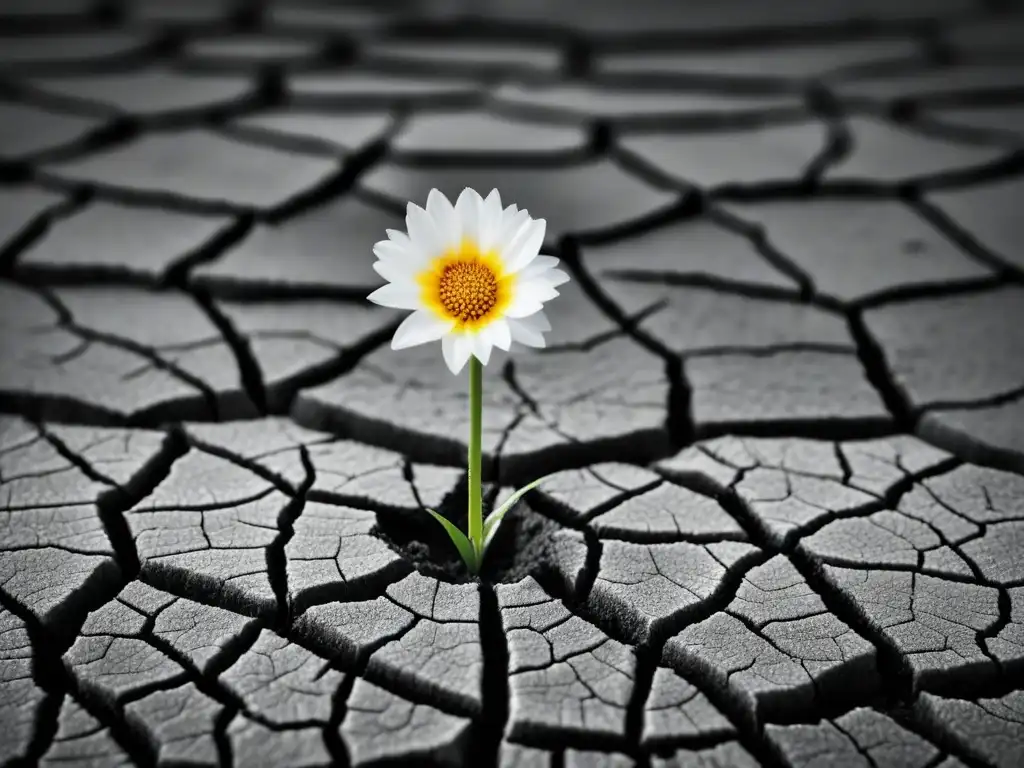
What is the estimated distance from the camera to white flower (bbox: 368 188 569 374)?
1470 mm

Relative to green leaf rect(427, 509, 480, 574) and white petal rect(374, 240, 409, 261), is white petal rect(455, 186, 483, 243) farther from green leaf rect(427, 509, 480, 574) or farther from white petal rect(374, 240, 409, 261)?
green leaf rect(427, 509, 480, 574)

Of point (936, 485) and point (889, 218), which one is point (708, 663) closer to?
point (936, 485)

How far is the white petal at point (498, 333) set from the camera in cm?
143

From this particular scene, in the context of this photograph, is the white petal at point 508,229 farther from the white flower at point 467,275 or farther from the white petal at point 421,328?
the white petal at point 421,328

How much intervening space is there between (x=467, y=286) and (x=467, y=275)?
0.02 meters

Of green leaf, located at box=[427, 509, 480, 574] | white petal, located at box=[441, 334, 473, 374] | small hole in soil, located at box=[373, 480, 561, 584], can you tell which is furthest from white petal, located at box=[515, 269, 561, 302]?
small hole in soil, located at box=[373, 480, 561, 584]

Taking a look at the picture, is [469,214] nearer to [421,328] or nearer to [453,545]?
[421,328]

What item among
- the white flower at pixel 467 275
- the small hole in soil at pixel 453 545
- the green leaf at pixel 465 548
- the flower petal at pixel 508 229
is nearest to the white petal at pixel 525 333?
the white flower at pixel 467 275

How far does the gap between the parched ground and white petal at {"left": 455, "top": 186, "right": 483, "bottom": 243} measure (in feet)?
1.89

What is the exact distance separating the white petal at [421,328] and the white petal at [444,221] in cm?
12

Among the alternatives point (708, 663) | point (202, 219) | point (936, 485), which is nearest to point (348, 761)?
point (708, 663)

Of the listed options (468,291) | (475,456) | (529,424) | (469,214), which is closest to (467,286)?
(468,291)

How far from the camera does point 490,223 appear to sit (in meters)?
1.53

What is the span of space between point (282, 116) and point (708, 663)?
2624 millimetres
